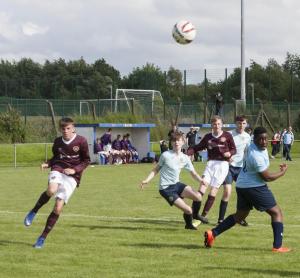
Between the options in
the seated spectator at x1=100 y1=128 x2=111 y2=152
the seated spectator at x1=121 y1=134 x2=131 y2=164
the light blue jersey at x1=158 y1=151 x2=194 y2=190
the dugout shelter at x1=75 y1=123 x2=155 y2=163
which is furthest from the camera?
the seated spectator at x1=121 y1=134 x2=131 y2=164

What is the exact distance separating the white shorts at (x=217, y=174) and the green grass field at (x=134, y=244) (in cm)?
78

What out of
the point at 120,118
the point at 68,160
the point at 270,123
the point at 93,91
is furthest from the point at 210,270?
the point at 93,91

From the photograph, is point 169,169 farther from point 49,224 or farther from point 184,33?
point 184,33

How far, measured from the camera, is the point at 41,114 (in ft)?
163

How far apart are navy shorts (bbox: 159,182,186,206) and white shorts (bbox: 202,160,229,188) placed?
0.81m

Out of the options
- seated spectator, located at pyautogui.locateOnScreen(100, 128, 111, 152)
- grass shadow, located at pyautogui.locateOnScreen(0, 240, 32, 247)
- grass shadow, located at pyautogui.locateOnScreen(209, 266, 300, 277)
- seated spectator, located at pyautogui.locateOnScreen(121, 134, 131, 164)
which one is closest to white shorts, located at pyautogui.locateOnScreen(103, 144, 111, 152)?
seated spectator, located at pyautogui.locateOnScreen(100, 128, 111, 152)

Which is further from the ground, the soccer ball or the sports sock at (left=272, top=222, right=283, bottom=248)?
the soccer ball

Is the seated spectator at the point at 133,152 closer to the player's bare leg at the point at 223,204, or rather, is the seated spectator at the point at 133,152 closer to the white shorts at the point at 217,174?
the player's bare leg at the point at 223,204

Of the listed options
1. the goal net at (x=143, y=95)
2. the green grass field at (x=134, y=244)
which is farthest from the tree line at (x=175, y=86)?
the green grass field at (x=134, y=244)

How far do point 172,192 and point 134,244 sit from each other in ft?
5.24

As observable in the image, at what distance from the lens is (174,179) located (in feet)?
39.6

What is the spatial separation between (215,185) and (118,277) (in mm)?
4805

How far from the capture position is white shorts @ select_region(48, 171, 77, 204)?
1037 cm

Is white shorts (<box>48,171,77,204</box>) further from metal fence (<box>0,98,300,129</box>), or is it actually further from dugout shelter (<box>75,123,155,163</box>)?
metal fence (<box>0,98,300,129</box>)
